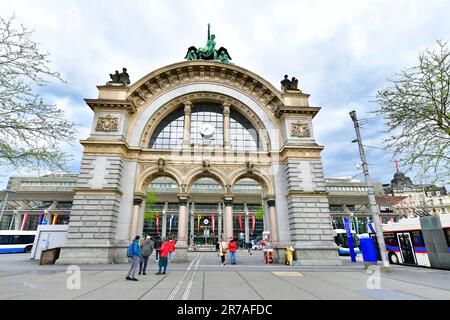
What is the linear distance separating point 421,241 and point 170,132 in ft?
77.6

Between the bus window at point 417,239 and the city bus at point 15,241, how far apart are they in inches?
2030

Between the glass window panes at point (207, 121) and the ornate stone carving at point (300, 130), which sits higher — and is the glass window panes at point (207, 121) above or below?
above

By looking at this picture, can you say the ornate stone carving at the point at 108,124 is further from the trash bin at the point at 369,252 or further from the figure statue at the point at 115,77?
the trash bin at the point at 369,252

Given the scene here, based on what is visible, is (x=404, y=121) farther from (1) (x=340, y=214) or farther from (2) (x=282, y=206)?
(1) (x=340, y=214)

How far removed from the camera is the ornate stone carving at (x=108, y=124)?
20.5 m

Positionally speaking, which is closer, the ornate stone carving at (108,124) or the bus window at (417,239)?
the bus window at (417,239)

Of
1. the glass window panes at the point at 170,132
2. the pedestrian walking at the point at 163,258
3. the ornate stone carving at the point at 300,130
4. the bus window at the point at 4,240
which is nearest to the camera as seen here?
the pedestrian walking at the point at 163,258

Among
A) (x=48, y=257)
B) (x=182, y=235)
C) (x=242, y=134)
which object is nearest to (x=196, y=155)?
(x=242, y=134)

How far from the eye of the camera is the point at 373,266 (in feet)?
47.8

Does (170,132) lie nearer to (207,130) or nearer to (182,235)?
(207,130)

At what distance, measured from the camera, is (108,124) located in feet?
67.8

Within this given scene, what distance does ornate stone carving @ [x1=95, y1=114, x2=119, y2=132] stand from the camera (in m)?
20.5

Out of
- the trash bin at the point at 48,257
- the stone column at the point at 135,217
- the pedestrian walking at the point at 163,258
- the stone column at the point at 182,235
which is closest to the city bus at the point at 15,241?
the trash bin at the point at 48,257
